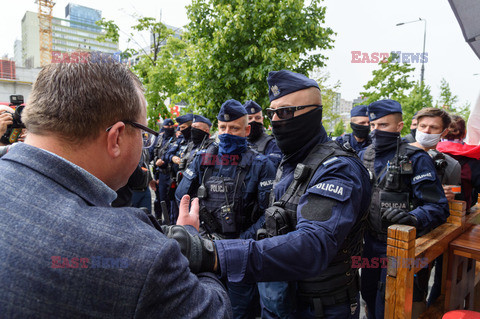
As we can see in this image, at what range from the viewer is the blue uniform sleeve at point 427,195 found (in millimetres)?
2645

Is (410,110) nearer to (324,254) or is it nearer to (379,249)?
(379,249)

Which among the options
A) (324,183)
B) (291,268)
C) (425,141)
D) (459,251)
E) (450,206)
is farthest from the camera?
(425,141)

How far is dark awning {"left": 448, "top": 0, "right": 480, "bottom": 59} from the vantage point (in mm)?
1726

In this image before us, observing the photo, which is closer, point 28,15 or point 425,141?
point 425,141

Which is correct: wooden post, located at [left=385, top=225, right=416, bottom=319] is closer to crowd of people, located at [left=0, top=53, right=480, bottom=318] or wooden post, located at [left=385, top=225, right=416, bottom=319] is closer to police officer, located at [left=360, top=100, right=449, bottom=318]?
crowd of people, located at [left=0, top=53, right=480, bottom=318]

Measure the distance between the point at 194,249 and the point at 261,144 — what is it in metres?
4.07

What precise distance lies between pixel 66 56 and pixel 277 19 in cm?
608

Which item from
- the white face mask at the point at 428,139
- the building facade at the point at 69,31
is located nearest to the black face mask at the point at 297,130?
the white face mask at the point at 428,139

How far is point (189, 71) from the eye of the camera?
7066mm

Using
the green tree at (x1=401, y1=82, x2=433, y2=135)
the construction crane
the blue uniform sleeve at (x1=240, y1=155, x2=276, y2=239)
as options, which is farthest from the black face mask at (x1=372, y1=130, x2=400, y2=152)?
the construction crane

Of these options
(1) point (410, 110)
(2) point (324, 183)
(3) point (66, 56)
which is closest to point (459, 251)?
(2) point (324, 183)

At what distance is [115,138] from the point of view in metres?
1.02

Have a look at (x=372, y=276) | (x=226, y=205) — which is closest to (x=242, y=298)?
(x=226, y=205)

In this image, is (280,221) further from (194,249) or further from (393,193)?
(393,193)
